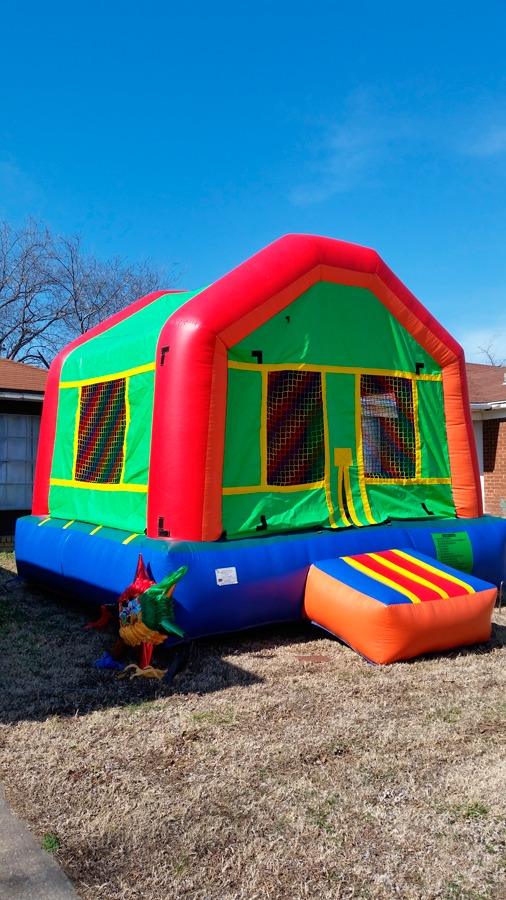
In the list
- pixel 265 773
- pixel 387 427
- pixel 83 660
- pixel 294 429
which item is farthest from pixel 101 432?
pixel 265 773

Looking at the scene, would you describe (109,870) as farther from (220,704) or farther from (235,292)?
(235,292)

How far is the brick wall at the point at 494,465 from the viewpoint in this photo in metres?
13.7

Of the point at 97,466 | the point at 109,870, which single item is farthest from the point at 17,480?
the point at 109,870

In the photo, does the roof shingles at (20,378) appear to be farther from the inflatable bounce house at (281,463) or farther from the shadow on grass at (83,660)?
the shadow on grass at (83,660)

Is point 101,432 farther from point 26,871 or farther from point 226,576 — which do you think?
point 26,871

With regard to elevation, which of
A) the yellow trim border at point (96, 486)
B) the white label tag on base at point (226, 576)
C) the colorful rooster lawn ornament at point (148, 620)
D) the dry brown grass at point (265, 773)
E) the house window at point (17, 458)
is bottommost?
the dry brown grass at point (265, 773)

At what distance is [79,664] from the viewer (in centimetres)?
491

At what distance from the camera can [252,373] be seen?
19.0ft

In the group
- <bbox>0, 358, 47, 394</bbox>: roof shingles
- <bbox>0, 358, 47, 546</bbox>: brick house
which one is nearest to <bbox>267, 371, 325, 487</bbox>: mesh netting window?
<bbox>0, 358, 47, 546</bbox>: brick house

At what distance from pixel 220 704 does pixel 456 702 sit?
139 centimetres

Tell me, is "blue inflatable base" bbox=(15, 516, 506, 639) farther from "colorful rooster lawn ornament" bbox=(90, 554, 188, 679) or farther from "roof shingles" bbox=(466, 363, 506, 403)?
"roof shingles" bbox=(466, 363, 506, 403)

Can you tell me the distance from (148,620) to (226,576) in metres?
0.71

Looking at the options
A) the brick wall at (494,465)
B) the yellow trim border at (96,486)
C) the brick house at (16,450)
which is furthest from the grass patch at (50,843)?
the brick wall at (494,465)

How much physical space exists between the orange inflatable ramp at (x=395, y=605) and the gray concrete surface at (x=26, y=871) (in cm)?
272
